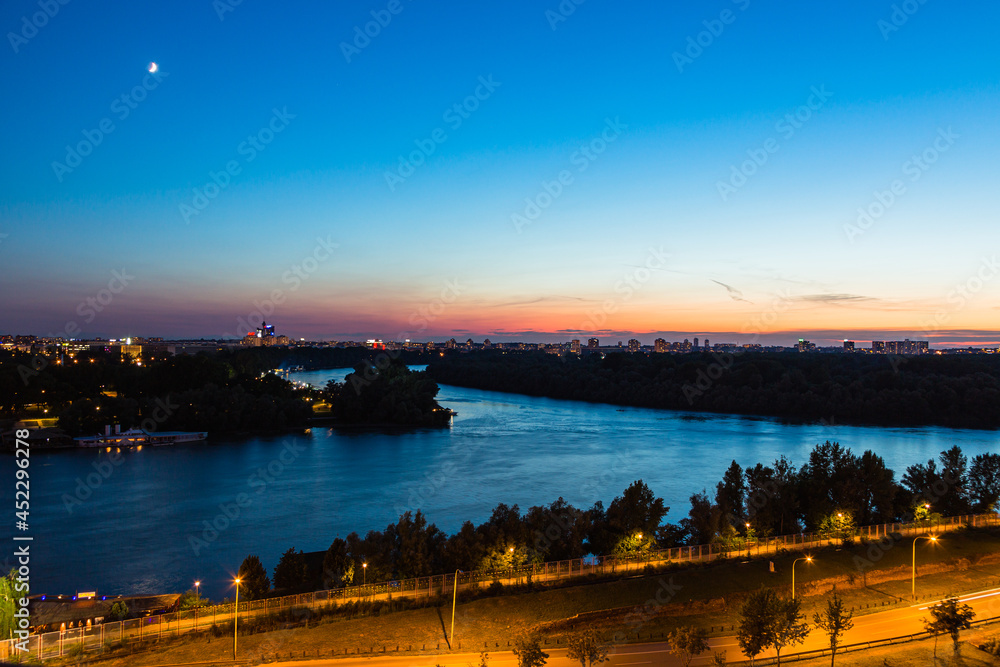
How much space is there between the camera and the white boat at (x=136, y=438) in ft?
86.2

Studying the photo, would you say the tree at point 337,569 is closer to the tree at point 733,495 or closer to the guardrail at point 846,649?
the guardrail at point 846,649

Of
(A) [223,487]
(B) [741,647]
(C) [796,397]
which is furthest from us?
(C) [796,397]

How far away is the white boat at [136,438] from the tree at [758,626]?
85.8 ft

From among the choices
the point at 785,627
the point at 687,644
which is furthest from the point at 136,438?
the point at 785,627

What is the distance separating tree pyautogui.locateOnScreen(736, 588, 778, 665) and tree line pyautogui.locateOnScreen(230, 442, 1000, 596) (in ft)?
11.9

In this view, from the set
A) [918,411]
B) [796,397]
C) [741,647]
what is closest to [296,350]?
[796,397]

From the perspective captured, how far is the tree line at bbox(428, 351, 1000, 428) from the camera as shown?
33.4 meters

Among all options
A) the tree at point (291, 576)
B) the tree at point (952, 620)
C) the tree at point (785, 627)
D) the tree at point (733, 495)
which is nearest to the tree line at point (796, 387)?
the tree at point (733, 495)

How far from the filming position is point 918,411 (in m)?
33.4

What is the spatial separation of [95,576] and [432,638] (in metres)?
7.35

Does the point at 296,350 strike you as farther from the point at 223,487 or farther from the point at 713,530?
the point at 713,530

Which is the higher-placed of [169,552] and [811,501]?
[811,501]

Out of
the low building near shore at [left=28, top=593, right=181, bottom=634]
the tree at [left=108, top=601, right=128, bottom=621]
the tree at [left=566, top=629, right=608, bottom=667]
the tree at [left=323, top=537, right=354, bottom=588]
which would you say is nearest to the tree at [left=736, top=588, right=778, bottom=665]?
the tree at [left=566, top=629, right=608, bottom=667]

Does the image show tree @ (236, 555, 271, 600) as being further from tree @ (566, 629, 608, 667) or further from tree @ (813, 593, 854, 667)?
tree @ (813, 593, 854, 667)
